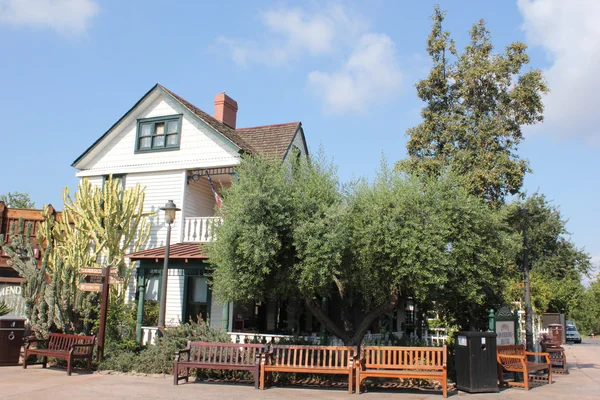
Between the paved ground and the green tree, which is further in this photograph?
the green tree

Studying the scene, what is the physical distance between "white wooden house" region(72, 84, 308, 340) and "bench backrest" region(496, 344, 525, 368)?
25.6ft

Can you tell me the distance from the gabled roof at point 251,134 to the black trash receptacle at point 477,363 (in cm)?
976

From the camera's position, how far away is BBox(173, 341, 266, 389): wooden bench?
11.6 meters

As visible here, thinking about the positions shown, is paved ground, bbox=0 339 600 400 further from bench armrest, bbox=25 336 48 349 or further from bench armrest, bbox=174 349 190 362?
bench armrest, bbox=25 336 48 349

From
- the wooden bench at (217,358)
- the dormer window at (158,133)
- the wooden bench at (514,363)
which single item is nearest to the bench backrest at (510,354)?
the wooden bench at (514,363)

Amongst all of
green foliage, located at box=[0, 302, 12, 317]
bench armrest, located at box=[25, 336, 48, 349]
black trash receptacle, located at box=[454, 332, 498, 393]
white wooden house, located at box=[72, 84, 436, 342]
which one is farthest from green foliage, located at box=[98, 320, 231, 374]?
black trash receptacle, located at box=[454, 332, 498, 393]

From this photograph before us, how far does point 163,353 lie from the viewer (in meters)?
13.2

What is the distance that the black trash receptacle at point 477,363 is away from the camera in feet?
37.0

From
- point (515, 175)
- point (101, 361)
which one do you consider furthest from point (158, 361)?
point (515, 175)

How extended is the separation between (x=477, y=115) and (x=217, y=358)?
40.3 ft

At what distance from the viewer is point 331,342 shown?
47.6 feet

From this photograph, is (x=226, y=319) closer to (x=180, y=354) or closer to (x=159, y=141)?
(x=180, y=354)

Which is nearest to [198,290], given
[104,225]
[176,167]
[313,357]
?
[104,225]

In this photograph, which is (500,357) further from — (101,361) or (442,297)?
(101,361)
